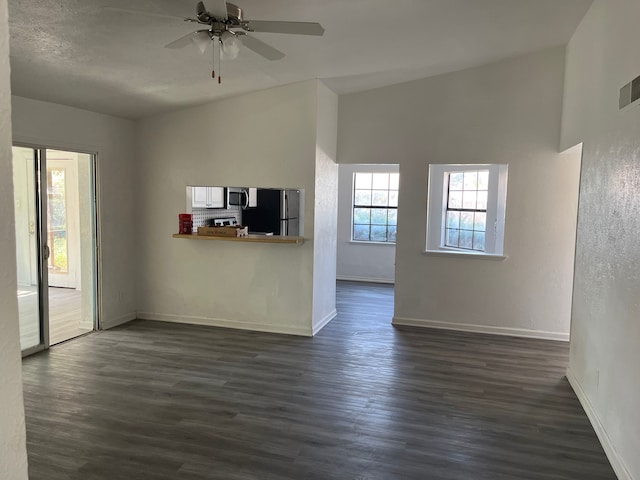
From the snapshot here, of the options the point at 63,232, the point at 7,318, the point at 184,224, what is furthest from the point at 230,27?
the point at 63,232

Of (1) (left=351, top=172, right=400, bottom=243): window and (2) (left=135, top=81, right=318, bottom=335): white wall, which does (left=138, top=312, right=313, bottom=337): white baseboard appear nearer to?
(2) (left=135, top=81, right=318, bottom=335): white wall

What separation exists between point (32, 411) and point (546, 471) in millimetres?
3319

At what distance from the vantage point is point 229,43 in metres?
2.75

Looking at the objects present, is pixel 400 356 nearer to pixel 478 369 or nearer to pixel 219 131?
pixel 478 369

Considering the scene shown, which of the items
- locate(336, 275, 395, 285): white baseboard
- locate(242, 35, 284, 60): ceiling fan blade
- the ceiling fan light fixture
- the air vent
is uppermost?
locate(242, 35, 284, 60): ceiling fan blade

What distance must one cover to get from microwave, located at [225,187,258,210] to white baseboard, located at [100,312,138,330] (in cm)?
220

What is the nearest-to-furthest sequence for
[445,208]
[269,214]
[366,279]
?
[445,208]
[269,214]
[366,279]

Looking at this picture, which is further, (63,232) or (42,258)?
(63,232)

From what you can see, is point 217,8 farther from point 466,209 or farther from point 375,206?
point 375,206

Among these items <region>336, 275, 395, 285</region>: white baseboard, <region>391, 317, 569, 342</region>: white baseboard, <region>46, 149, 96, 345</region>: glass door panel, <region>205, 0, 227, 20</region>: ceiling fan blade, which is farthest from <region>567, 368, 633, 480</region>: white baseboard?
<region>46, 149, 96, 345</region>: glass door panel

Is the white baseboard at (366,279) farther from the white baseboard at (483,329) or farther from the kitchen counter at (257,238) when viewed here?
the kitchen counter at (257,238)

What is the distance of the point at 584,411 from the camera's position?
3.37m

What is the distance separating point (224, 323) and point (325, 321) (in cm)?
118

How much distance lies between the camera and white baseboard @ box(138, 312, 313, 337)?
511 cm
